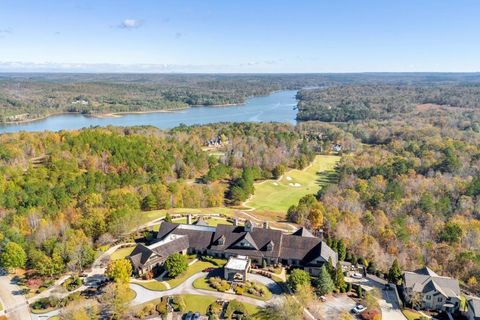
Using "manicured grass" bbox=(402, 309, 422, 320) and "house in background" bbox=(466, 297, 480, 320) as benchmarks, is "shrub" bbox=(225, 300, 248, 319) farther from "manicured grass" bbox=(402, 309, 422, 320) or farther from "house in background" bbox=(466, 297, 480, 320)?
"house in background" bbox=(466, 297, 480, 320)

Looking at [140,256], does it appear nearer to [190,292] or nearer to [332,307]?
[190,292]

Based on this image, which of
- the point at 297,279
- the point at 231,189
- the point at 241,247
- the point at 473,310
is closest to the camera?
the point at 473,310

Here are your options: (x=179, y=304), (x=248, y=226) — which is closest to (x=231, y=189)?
(x=248, y=226)

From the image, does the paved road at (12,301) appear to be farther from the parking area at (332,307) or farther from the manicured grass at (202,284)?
the parking area at (332,307)

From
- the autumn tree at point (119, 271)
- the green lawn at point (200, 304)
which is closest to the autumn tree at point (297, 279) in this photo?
the green lawn at point (200, 304)

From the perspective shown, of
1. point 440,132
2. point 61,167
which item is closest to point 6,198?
point 61,167

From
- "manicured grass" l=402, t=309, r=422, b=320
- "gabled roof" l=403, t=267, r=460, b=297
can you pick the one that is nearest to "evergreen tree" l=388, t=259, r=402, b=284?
"gabled roof" l=403, t=267, r=460, b=297

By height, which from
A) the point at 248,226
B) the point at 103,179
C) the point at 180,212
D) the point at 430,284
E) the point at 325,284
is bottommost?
the point at 180,212

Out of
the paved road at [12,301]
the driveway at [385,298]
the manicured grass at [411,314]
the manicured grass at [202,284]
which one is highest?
the manicured grass at [202,284]
